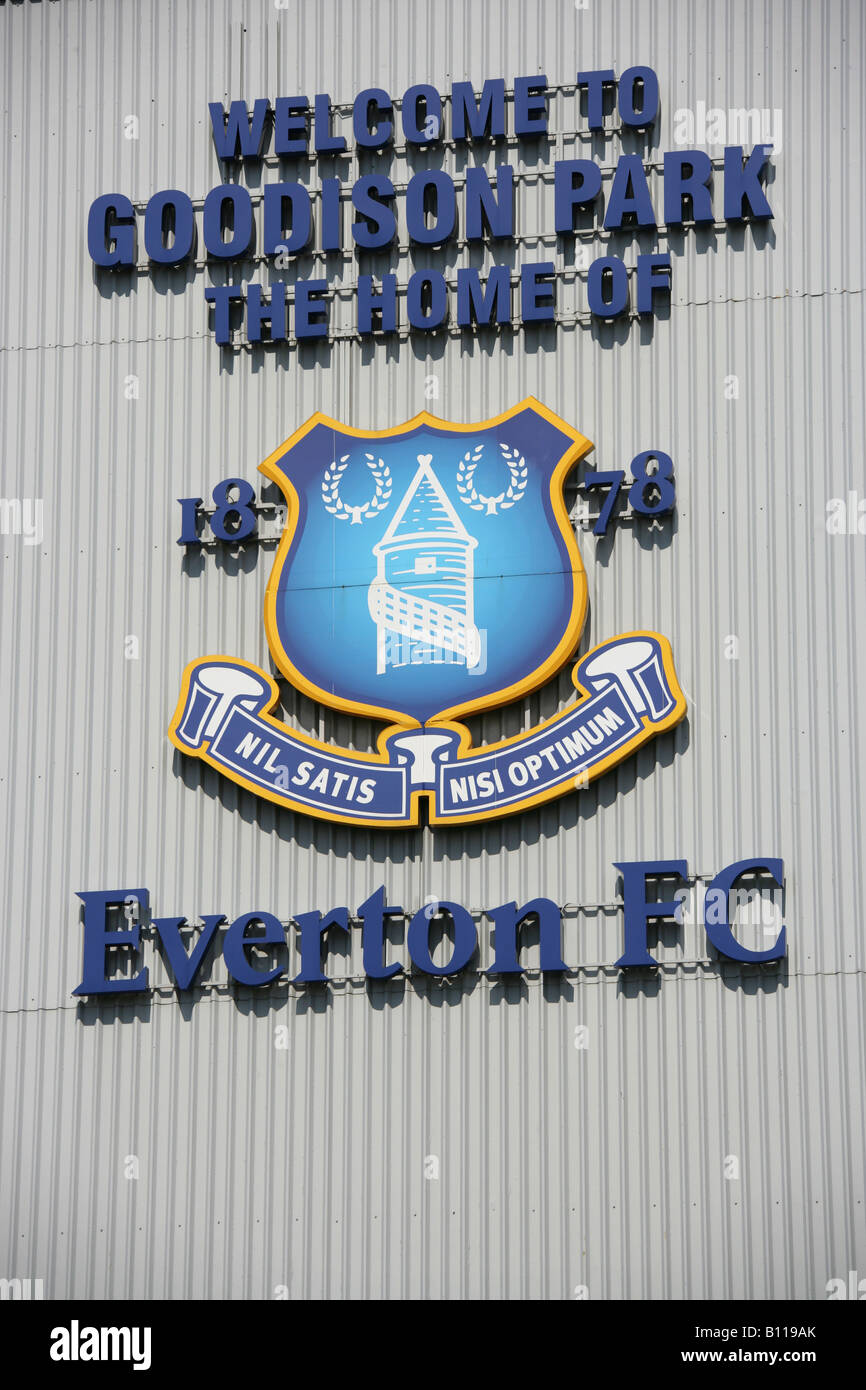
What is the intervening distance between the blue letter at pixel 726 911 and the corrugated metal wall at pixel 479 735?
7.3 inches

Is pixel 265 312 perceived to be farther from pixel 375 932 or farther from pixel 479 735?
pixel 375 932

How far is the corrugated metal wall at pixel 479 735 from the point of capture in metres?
18.7

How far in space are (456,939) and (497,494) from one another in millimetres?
4153

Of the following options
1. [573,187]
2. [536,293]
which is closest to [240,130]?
[573,187]

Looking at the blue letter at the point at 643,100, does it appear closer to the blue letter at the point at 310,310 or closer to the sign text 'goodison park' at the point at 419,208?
the sign text 'goodison park' at the point at 419,208

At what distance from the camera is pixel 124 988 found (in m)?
19.8

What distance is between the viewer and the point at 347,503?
20.8 meters

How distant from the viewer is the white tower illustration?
66.5 feet

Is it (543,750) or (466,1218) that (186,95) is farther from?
(466,1218)

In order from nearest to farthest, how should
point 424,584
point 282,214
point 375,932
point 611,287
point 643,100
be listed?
1. point 375,932
2. point 424,584
3. point 611,287
4. point 643,100
5. point 282,214

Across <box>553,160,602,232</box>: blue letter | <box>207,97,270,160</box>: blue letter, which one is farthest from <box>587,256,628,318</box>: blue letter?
<box>207,97,270,160</box>: blue letter

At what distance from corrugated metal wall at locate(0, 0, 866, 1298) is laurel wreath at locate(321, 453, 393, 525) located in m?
0.67

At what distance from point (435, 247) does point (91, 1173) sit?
922 cm
